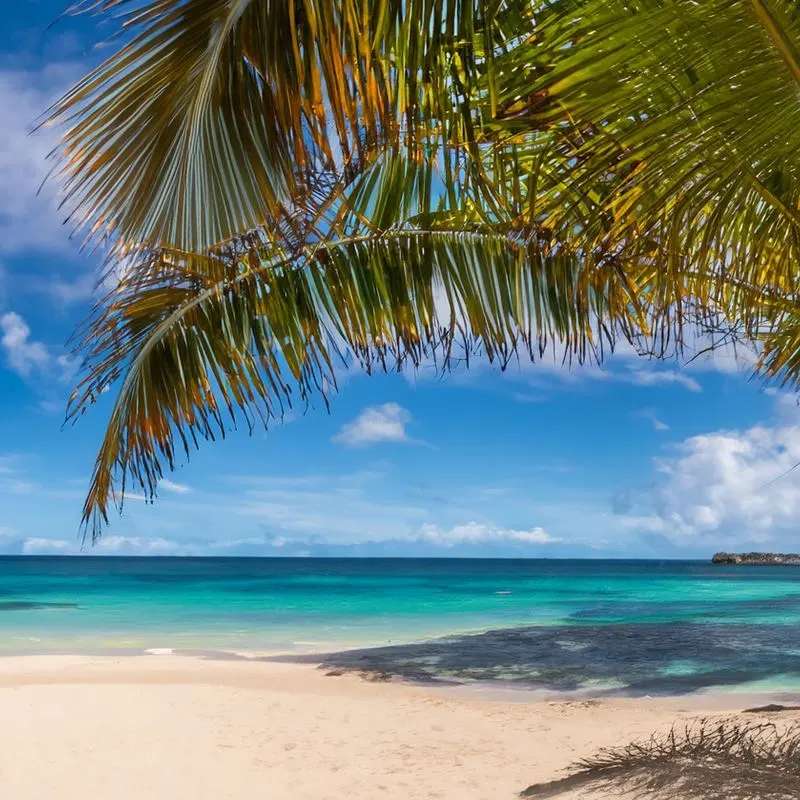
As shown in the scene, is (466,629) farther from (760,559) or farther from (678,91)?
(760,559)

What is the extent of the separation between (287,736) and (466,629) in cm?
1359

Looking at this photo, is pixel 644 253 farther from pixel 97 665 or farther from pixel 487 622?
pixel 487 622

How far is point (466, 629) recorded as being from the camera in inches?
809

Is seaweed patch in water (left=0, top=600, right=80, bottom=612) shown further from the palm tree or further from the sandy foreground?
the palm tree

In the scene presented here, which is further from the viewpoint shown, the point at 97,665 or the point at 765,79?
the point at 97,665

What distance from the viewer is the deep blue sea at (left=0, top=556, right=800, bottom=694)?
1311 centimetres

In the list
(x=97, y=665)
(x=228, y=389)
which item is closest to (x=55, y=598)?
(x=97, y=665)

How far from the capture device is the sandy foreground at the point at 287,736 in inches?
228

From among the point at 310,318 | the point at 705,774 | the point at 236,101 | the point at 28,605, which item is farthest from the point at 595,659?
the point at 28,605

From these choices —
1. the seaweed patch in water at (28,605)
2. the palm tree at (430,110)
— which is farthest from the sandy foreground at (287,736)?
the seaweed patch in water at (28,605)

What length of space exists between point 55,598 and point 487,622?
18647mm

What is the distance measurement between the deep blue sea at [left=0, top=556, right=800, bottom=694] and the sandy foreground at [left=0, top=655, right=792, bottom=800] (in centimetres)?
232

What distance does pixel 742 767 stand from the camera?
386 cm

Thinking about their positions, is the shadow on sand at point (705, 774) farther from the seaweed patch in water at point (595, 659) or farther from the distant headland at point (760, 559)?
the distant headland at point (760, 559)
